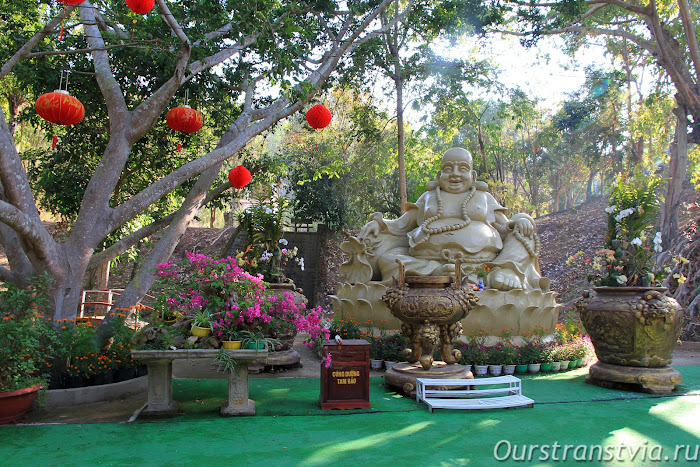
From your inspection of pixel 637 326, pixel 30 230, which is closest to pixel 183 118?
pixel 30 230

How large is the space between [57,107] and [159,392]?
2.89 m

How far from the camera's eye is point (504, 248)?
26.0 ft

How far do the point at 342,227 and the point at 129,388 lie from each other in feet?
35.0

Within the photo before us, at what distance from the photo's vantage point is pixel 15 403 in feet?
13.8

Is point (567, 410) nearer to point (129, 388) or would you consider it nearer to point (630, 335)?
point (630, 335)

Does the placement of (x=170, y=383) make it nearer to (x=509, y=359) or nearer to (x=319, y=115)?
(x=319, y=115)

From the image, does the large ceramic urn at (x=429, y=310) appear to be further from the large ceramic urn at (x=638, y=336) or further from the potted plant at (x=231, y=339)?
the potted plant at (x=231, y=339)

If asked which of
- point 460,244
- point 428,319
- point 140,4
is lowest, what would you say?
point 428,319

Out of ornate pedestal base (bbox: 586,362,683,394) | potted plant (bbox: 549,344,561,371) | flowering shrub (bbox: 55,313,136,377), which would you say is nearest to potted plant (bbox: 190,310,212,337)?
flowering shrub (bbox: 55,313,136,377)

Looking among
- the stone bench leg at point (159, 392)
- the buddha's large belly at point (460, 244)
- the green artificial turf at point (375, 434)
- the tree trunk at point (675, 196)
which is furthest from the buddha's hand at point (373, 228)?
the tree trunk at point (675, 196)

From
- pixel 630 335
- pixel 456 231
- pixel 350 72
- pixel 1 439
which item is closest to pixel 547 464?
pixel 630 335

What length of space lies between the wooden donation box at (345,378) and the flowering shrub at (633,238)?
304 centimetres

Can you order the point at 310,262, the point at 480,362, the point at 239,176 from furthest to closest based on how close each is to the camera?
the point at 310,262
the point at 239,176
the point at 480,362

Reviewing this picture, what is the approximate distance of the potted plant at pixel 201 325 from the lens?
461 cm
